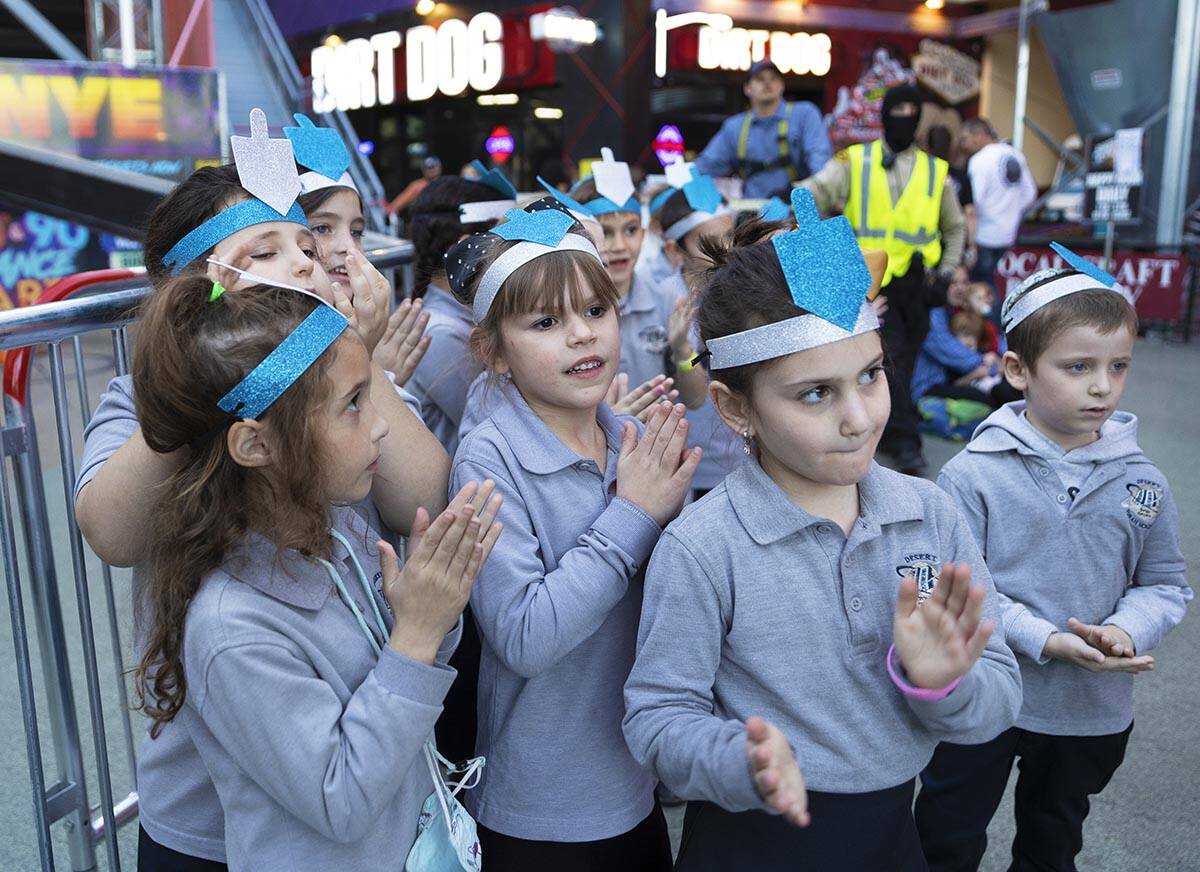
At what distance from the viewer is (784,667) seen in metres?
1.49

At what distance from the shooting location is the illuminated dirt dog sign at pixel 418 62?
1467 centimetres

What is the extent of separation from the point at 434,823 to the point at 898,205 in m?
4.50

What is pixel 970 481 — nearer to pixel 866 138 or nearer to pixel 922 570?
pixel 922 570

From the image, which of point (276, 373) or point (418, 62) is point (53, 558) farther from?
point (418, 62)

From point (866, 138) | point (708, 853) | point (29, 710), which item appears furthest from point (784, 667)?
point (866, 138)

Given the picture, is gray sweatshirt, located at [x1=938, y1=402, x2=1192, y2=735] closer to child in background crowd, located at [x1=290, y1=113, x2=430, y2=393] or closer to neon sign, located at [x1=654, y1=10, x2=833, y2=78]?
child in background crowd, located at [x1=290, y1=113, x2=430, y2=393]

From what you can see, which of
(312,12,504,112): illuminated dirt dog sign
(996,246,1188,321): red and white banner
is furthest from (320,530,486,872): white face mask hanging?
(312,12,504,112): illuminated dirt dog sign

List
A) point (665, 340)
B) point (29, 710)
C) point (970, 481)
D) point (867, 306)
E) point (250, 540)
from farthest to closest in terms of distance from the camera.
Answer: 1. point (665, 340)
2. point (970, 481)
3. point (29, 710)
4. point (867, 306)
5. point (250, 540)

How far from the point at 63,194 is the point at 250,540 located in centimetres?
269

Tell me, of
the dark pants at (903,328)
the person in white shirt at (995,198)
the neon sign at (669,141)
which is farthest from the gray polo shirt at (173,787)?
the neon sign at (669,141)

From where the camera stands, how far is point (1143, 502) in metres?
2.02

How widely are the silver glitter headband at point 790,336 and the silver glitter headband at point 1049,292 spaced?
725 millimetres

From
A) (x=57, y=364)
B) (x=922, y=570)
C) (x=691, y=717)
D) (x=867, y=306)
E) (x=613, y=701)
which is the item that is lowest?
(x=613, y=701)

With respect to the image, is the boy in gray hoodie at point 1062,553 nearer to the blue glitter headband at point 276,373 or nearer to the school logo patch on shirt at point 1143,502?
the school logo patch on shirt at point 1143,502
